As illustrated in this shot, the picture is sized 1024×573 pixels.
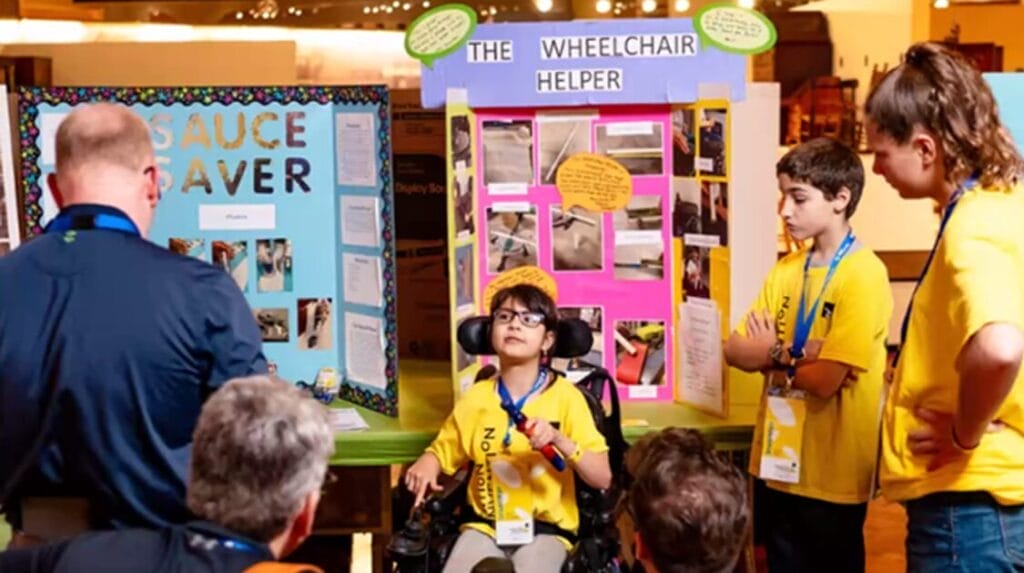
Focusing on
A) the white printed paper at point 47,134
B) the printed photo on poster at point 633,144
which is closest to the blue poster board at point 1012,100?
the printed photo on poster at point 633,144

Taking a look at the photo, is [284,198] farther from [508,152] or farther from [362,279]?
[508,152]

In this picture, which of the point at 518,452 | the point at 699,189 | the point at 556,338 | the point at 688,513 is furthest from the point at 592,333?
the point at 688,513

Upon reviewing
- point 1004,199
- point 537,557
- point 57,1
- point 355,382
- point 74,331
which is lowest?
point 537,557

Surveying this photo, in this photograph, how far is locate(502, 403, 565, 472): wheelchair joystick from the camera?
10.3 feet

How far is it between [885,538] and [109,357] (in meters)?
3.55

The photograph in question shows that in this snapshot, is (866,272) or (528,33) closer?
(866,272)

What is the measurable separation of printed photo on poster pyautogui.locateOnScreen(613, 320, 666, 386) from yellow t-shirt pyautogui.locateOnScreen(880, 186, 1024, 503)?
1.27 metres

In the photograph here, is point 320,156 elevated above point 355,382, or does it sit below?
above

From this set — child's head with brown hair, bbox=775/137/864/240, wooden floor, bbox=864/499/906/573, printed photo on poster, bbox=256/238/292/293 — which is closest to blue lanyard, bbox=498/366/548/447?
child's head with brown hair, bbox=775/137/864/240

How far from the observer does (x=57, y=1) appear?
7.64 metres

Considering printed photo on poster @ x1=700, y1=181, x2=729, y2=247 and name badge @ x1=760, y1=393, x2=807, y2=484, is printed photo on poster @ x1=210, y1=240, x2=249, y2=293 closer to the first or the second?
printed photo on poster @ x1=700, y1=181, x2=729, y2=247

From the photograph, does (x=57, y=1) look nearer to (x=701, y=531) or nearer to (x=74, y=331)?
(x=74, y=331)

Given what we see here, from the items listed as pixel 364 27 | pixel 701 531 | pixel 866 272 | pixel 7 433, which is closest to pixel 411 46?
pixel 866 272

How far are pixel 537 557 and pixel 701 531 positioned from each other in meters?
1.09
